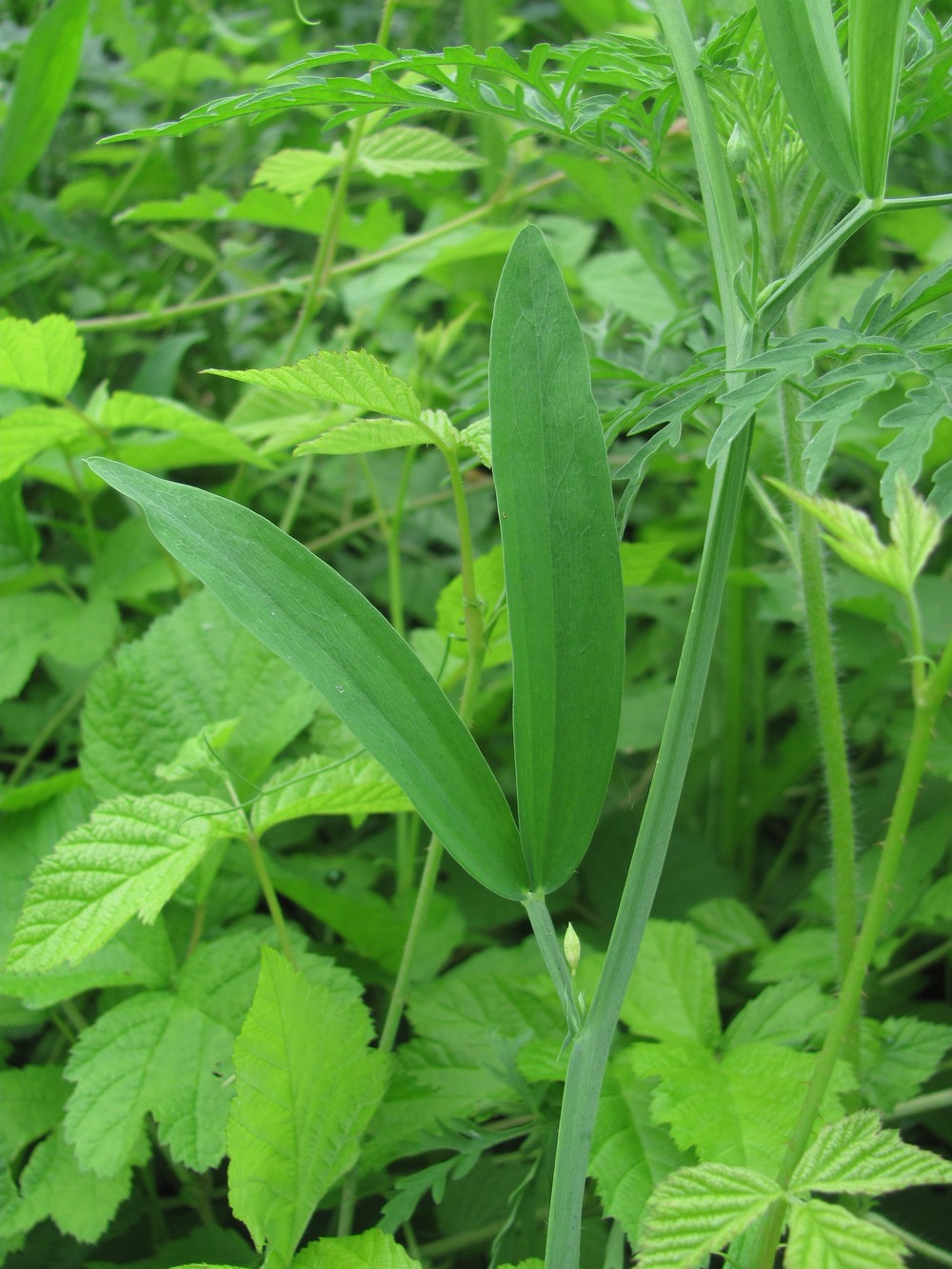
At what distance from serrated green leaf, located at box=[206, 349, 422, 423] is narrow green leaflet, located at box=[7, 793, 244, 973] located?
9.3 inches

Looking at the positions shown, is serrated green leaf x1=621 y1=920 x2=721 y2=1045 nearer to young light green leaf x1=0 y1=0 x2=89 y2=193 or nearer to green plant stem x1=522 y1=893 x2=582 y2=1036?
green plant stem x1=522 y1=893 x2=582 y2=1036

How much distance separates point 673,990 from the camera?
73 cm

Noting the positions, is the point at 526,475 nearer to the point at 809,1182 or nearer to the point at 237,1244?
the point at 809,1182

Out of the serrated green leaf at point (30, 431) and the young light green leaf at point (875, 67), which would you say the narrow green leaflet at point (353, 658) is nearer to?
the young light green leaf at point (875, 67)

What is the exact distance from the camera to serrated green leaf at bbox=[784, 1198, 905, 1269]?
378 mm

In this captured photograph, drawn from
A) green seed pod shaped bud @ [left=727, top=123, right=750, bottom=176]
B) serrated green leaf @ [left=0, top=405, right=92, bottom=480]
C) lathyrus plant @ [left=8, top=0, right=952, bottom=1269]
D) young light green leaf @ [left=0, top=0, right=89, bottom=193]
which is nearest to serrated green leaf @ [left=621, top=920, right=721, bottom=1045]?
lathyrus plant @ [left=8, top=0, right=952, bottom=1269]

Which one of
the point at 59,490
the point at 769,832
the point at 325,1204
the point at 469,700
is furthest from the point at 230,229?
the point at 325,1204

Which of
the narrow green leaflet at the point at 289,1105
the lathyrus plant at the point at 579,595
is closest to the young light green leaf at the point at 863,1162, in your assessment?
the lathyrus plant at the point at 579,595

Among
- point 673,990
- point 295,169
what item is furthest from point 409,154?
point 673,990

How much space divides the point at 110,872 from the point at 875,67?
56 cm

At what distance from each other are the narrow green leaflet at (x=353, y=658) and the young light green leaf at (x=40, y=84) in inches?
28.7

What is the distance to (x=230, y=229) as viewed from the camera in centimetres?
176

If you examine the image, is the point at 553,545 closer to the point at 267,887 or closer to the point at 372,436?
the point at 372,436

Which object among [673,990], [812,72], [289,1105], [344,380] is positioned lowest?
[673,990]
